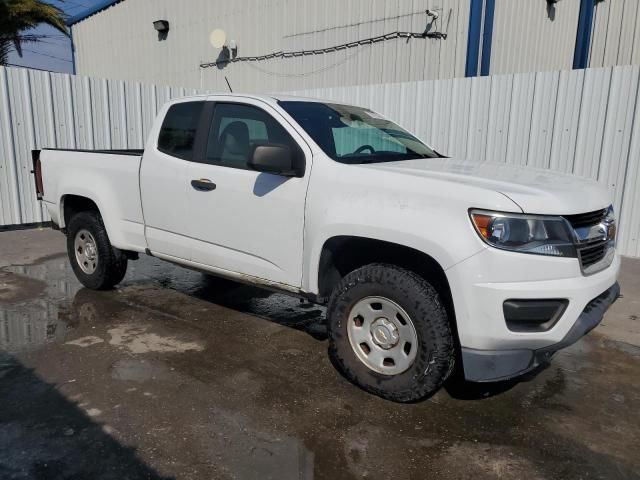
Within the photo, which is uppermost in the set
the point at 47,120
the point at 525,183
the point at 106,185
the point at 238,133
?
the point at 47,120

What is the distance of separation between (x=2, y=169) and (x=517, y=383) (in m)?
8.32

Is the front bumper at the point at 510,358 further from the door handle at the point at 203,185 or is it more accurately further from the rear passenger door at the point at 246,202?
the door handle at the point at 203,185

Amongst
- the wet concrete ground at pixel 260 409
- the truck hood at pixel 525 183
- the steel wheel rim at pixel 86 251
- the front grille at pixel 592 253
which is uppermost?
the truck hood at pixel 525 183

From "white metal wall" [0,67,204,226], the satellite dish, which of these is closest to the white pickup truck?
"white metal wall" [0,67,204,226]

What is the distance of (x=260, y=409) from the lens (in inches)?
127

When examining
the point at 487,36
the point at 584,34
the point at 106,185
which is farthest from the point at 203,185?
the point at 584,34

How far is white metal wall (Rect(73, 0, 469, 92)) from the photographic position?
414 inches

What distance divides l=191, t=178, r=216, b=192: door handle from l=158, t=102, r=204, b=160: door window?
28 centimetres

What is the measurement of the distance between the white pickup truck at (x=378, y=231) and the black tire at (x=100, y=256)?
353 millimetres

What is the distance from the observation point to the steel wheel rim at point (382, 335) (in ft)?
10.4

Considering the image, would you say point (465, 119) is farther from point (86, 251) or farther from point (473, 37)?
point (86, 251)

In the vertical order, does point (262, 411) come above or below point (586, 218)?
below

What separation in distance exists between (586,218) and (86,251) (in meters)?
4.63

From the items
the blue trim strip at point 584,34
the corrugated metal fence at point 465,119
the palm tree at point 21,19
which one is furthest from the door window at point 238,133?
the palm tree at point 21,19
